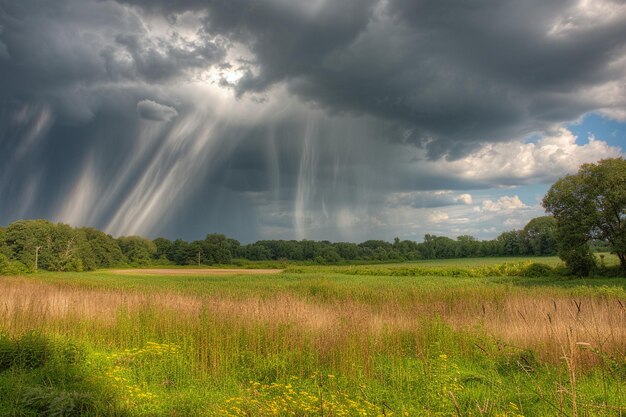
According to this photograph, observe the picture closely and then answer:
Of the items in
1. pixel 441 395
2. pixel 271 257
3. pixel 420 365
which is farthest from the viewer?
pixel 271 257

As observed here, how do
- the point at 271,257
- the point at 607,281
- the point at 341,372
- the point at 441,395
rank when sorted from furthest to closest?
the point at 271,257, the point at 607,281, the point at 341,372, the point at 441,395

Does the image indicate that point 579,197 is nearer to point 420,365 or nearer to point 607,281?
point 607,281

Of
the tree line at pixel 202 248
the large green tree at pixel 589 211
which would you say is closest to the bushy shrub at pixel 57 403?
the large green tree at pixel 589 211

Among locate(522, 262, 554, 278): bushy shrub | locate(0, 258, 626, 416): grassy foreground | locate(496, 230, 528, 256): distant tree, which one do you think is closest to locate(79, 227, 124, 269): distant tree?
locate(522, 262, 554, 278): bushy shrub

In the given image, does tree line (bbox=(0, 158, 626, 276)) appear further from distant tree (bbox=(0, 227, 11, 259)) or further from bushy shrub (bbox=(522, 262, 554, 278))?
bushy shrub (bbox=(522, 262, 554, 278))

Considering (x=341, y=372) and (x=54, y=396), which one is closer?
(x=54, y=396)

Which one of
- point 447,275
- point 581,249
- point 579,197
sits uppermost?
point 579,197

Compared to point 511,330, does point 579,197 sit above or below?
above

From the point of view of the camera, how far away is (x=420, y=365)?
898 centimetres

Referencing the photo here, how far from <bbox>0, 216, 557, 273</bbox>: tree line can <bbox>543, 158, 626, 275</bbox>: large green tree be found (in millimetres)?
34511

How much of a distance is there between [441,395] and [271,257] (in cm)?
12817

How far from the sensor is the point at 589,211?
36.3 m

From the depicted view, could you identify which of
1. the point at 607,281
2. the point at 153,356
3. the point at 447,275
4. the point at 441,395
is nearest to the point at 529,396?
the point at 441,395

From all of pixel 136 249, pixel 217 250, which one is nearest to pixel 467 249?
pixel 217 250
